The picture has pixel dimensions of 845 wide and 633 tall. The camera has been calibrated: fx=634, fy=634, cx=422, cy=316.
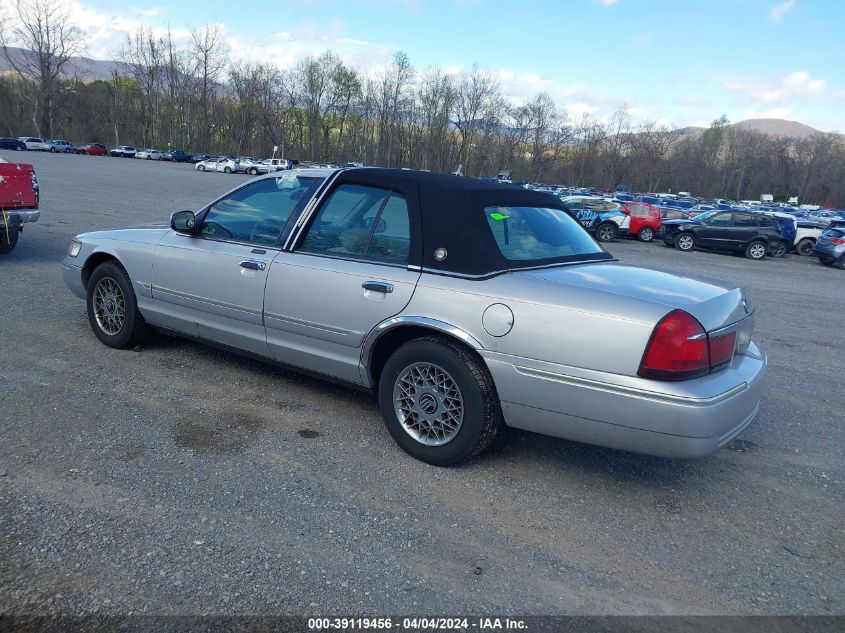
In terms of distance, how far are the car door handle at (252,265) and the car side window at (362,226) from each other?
0.31 meters

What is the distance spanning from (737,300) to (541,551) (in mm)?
1845

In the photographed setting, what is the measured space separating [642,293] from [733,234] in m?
22.6

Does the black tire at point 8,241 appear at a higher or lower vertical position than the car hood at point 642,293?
lower

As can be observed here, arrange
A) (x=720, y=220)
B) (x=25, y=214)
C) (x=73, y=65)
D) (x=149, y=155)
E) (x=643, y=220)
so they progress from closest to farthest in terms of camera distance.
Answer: (x=25, y=214) < (x=720, y=220) < (x=643, y=220) < (x=149, y=155) < (x=73, y=65)

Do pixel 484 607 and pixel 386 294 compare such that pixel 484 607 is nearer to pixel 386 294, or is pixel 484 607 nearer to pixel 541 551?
pixel 541 551

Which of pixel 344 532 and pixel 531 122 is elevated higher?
pixel 531 122

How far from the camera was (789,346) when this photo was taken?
7.76 metres

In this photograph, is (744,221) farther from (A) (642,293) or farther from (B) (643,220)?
(A) (642,293)

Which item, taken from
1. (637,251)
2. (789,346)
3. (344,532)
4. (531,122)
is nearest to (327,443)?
(344,532)

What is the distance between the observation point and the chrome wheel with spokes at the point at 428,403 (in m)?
3.61

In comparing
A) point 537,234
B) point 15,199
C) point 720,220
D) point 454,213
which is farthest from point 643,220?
point 454,213

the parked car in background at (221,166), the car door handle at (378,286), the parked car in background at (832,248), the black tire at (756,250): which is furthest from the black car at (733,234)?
the parked car in background at (221,166)

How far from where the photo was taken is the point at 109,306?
5359 millimetres

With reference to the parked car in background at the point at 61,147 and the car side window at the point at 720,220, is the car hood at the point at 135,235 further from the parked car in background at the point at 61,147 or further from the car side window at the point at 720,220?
the parked car in background at the point at 61,147
